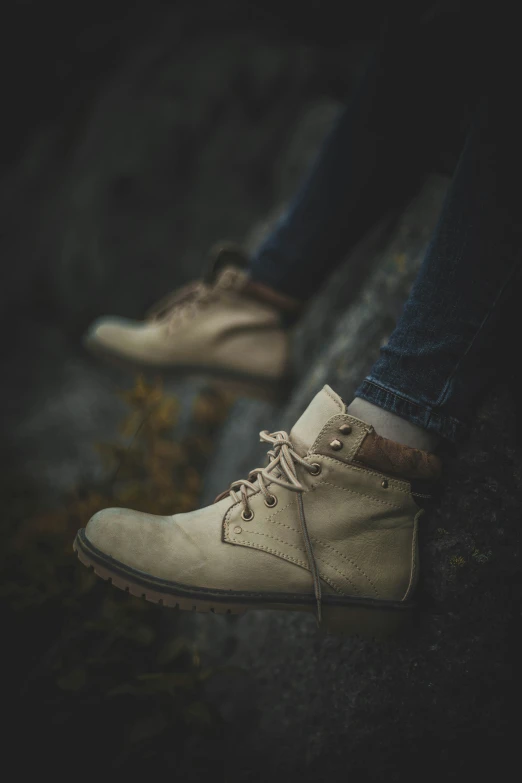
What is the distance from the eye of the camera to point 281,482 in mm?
1140

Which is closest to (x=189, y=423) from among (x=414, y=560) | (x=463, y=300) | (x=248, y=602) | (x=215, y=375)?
(x=215, y=375)

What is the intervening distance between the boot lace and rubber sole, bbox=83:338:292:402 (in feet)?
2.31

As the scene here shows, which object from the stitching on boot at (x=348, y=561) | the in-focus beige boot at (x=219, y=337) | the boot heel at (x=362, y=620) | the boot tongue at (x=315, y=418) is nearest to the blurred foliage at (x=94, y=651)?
the in-focus beige boot at (x=219, y=337)

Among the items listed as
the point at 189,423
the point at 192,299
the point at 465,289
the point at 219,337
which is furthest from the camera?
the point at 189,423

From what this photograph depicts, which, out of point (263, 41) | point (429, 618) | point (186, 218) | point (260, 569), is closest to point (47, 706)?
point (260, 569)

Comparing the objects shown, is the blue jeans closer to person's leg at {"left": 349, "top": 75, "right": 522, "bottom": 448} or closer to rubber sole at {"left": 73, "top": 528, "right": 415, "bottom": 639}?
person's leg at {"left": 349, "top": 75, "right": 522, "bottom": 448}

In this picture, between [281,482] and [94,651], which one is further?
[94,651]

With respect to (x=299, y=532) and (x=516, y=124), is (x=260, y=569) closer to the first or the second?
(x=299, y=532)

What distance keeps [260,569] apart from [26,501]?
4.90 ft

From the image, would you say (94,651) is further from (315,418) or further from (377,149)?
(377,149)

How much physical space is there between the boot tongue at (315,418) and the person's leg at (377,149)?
2.48ft

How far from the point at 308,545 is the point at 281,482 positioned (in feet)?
0.53

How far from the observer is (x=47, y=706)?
1.32 m

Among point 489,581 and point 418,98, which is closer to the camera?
point 489,581
